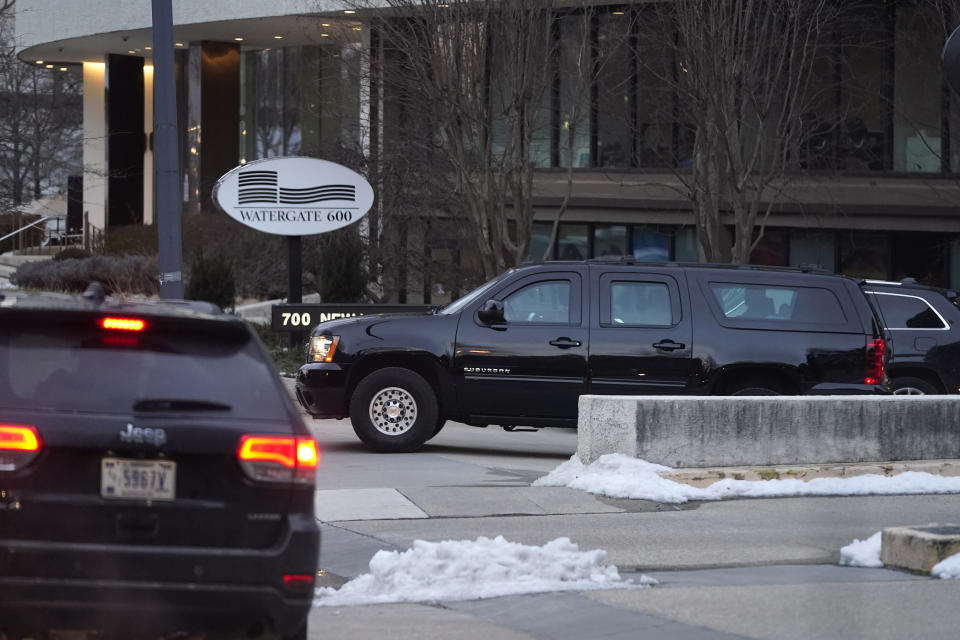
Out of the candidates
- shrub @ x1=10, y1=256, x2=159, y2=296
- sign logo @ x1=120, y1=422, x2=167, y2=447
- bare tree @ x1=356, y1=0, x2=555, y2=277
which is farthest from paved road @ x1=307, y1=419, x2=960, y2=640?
shrub @ x1=10, y1=256, x2=159, y2=296

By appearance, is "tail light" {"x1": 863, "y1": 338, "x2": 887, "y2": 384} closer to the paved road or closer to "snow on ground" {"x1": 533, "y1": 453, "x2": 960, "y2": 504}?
"snow on ground" {"x1": 533, "y1": 453, "x2": 960, "y2": 504}

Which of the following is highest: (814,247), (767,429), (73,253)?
(814,247)

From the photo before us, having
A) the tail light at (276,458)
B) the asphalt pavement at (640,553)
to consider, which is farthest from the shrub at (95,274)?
the tail light at (276,458)

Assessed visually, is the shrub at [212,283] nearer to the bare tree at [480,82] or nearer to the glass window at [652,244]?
the bare tree at [480,82]

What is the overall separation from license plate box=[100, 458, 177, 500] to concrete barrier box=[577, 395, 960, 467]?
21.6 ft

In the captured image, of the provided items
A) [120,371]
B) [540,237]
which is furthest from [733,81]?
[120,371]

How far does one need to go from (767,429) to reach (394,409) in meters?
3.86

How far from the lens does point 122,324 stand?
5.27 meters

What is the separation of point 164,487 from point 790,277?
9.75m

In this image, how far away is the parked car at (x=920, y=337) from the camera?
16.8 metres

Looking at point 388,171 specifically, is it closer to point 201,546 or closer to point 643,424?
point 643,424

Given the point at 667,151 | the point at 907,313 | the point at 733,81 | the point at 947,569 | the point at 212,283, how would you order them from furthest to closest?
the point at 667,151 < the point at 212,283 < the point at 733,81 < the point at 907,313 < the point at 947,569

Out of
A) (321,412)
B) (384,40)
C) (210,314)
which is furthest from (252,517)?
(384,40)

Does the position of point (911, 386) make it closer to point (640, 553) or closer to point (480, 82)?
point (480, 82)
